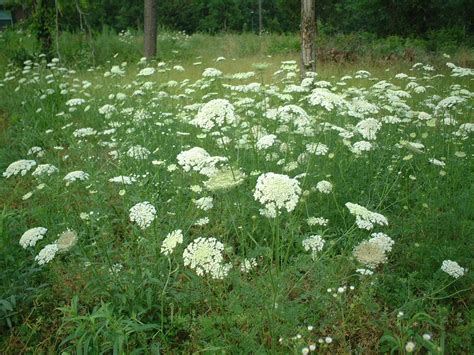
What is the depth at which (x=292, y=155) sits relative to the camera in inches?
184

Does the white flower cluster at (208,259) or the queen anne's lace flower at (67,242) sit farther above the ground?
the queen anne's lace flower at (67,242)

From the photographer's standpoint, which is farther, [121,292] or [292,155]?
[292,155]

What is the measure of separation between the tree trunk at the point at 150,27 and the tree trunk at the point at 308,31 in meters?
8.17

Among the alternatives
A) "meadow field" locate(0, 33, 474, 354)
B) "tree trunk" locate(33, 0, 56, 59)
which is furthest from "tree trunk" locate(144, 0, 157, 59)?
"meadow field" locate(0, 33, 474, 354)


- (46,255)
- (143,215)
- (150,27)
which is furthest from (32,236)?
(150,27)

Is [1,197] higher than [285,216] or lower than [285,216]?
lower

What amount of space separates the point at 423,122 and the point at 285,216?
10.3 ft

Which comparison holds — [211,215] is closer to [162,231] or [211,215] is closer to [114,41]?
[162,231]

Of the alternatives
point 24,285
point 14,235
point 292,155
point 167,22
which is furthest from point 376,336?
point 167,22

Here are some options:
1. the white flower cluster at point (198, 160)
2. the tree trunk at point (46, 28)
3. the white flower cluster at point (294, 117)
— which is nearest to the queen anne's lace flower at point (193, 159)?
the white flower cluster at point (198, 160)

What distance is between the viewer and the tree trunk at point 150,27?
14.8 metres

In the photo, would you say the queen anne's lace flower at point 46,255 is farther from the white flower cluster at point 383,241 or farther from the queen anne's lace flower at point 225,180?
the white flower cluster at point 383,241

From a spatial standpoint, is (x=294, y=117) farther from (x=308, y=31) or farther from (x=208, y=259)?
(x=308, y=31)

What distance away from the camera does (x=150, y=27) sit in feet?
49.7
